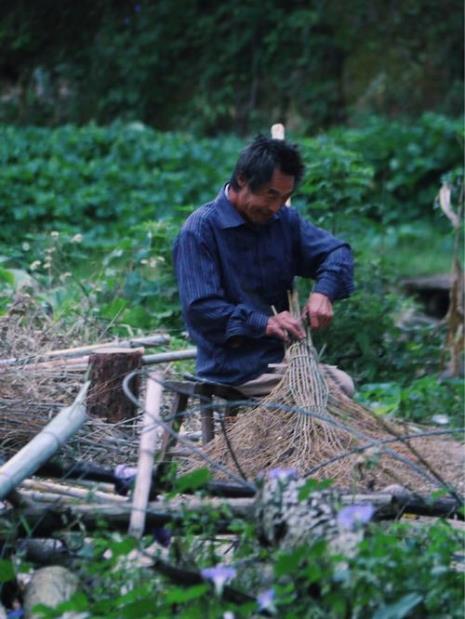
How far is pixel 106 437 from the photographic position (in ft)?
16.5

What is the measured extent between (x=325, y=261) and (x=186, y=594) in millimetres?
2448

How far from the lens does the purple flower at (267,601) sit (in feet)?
9.45

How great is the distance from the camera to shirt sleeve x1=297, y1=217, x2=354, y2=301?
5.10m

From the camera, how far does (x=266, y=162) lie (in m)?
4.74

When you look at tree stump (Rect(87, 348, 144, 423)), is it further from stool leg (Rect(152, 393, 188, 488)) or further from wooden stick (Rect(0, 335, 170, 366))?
stool leg (Rect(152, 393, 188, 488))

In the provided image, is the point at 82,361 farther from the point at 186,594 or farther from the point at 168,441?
the point at 186,594

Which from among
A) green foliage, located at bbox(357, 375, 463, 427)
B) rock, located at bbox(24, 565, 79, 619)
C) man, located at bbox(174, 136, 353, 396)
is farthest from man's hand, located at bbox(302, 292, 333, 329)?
rock, located at bbox(24, 565, 79, 619)

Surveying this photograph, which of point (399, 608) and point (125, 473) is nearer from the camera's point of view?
point (399, 608)

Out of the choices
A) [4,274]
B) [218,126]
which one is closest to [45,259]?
[4,274]

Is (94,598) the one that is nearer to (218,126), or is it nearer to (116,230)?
(116,230)

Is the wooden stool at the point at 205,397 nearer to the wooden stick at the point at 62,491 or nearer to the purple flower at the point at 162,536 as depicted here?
the wooden stick at the point at 62,491

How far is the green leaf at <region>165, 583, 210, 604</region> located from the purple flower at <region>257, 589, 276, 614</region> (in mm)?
126

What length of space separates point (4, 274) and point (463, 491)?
2751mm

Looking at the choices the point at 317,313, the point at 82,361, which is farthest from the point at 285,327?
the point at 82,361
